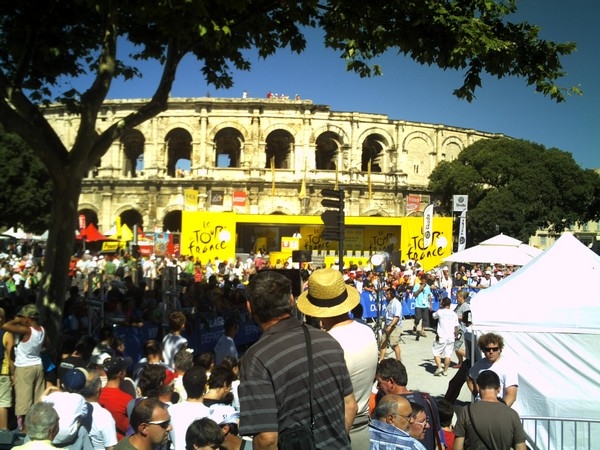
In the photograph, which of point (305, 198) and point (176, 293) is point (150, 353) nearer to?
point (176, 293)

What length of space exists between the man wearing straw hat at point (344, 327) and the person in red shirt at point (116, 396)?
2.37 meters

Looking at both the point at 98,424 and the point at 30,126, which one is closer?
the point at 98,424

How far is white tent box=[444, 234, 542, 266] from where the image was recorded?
42.1ft

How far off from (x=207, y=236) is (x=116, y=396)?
22754 millimetres

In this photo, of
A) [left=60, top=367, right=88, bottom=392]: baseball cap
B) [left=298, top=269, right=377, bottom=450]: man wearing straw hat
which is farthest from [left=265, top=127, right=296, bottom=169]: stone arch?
[left=298, top=269, right=377, bottom=450]: man wearing straw hat

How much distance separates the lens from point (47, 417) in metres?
3.40

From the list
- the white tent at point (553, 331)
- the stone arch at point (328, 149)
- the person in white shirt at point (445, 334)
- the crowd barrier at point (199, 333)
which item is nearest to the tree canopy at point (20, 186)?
the stone arch at point (328, 149)

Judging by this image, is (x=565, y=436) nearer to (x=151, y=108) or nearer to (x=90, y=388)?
(x=90, y=388)

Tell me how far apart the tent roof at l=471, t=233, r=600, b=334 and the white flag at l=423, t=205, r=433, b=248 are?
20687 mm

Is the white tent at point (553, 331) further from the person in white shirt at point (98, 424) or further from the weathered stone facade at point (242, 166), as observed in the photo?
the weathered stone facade at point (242, 166)

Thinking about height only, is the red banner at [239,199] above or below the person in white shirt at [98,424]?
above

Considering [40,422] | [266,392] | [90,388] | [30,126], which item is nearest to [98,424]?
[90,388]

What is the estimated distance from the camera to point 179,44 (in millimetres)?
7945

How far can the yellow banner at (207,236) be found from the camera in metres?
27.3
